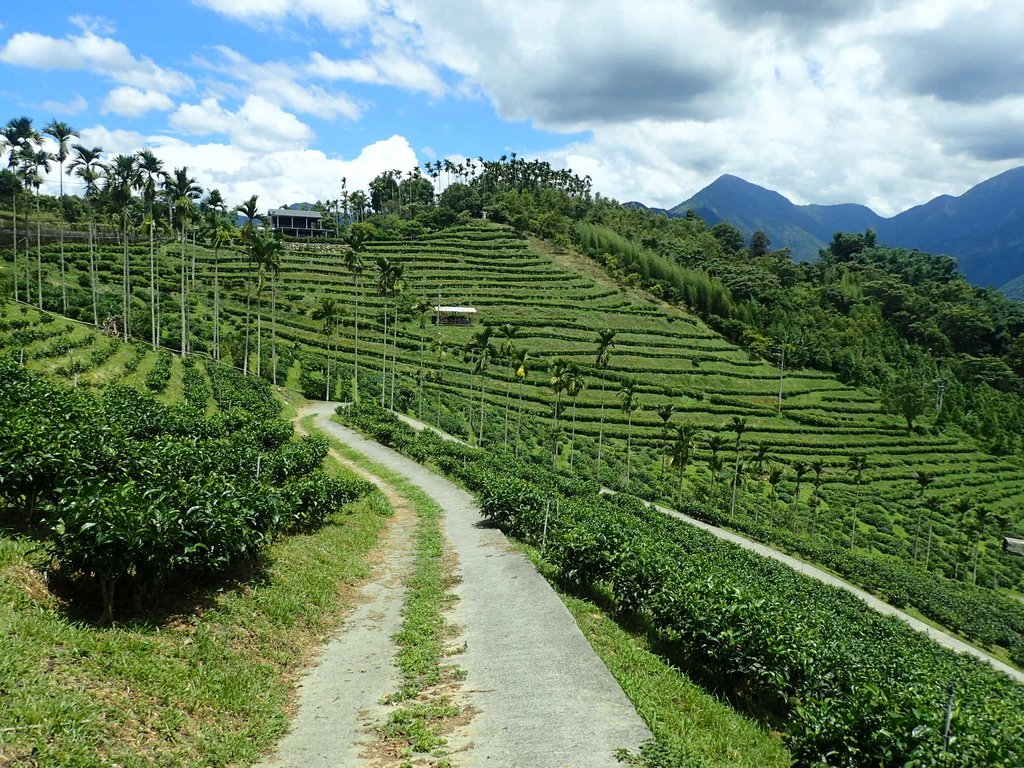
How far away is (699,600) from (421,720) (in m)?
5.18

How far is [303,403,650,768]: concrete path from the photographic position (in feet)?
24.0

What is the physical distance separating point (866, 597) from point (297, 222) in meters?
137

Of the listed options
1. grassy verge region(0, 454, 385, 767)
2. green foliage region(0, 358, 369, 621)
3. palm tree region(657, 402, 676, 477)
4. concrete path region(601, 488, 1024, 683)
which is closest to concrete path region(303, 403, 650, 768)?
grassy verge region(0, 454, 385, 767)

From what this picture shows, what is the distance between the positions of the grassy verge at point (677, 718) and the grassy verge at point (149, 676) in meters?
4.77

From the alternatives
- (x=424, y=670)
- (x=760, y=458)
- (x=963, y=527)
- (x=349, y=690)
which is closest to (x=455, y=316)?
(x=760, y=458)

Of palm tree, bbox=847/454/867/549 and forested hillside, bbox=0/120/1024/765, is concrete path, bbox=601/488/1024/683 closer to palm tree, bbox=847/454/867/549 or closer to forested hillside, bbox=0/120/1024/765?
forested hillside, bbox=0/120/1024/765

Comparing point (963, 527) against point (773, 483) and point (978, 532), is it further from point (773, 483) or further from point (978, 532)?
point (773, 483)

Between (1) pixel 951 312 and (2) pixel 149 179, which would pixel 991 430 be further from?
(2) pixel 149 179

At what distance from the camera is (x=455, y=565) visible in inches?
682

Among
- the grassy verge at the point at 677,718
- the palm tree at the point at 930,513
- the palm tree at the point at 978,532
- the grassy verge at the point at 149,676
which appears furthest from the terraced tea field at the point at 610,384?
the grassy verge at the point at 677,718

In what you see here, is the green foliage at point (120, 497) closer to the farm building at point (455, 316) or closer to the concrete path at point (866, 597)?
the concrete path at point (866, 597)

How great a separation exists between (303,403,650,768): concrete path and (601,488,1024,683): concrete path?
28.4 metres

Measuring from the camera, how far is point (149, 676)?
7.74 metres

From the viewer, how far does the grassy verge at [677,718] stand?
7.26 m
